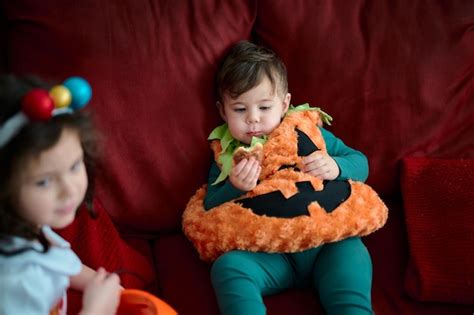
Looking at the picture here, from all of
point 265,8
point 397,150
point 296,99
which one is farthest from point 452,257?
point 265,8

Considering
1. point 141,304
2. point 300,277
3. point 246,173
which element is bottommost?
point 300,277

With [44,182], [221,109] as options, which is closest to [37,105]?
[44,182]

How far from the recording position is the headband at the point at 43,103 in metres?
0.84

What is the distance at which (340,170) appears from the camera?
4.57 feet

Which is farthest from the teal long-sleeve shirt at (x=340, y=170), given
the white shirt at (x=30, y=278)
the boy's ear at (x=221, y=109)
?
the white shirt at (x=30, y=278)

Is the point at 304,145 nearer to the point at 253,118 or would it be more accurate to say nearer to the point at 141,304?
the point at 253,118

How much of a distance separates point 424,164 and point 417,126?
107 mm

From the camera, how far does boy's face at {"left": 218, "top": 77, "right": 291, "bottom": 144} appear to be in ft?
4.53

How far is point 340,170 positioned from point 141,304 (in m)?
0.60

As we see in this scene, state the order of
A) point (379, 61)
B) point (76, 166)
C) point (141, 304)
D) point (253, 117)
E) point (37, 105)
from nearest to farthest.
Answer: point (37, 105) → point (76, 166) → point (141, 304) → point (253, 117) → point (379, 61)

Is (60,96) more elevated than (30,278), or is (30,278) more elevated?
(60,96)

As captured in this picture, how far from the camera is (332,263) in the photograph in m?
1.30

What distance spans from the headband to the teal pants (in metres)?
0.56

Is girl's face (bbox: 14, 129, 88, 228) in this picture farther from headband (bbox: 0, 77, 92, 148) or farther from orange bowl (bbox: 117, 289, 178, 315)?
orange bowl (bbox: 117, 289, 178, 315)
